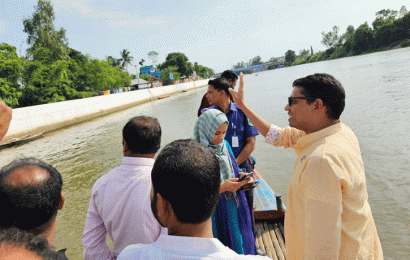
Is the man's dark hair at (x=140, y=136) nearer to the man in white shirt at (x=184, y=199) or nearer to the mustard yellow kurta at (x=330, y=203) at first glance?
the man in white shirt at (x=184, y=199)

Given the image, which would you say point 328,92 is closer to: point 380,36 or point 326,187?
point 326,187

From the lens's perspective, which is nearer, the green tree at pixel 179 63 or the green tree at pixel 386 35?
the green tree at pixel 386 35

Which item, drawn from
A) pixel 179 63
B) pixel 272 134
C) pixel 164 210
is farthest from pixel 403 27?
pixel 164 210

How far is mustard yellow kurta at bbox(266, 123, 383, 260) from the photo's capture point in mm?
1335

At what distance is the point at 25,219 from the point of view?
111 cm

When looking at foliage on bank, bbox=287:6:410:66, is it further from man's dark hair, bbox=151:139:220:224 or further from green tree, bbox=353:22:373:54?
man's dark hair, bbox=151:139:220:224

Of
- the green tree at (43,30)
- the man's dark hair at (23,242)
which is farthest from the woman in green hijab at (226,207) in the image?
the green tree at (43,30)

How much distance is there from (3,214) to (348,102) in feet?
57.6

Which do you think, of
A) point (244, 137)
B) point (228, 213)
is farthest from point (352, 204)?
point (244, 137)

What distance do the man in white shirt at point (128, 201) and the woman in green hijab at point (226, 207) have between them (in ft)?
1.96

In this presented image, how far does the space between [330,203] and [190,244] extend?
81cm

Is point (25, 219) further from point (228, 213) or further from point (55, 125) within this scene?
point (55, 125)

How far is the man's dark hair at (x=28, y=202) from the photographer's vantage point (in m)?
1.09

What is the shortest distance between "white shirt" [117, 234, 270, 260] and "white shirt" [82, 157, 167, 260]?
0.75 meters
